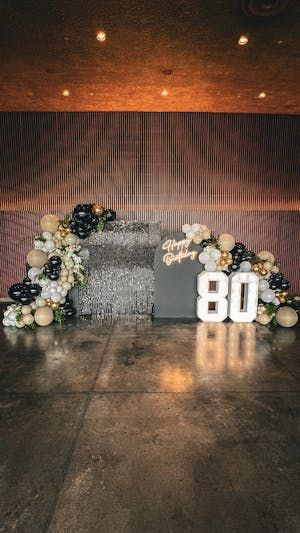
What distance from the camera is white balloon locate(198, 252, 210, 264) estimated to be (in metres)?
5.54

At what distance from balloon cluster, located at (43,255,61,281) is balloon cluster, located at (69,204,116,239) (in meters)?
0.59

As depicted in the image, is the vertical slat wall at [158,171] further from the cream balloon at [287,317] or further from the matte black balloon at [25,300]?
the cream balloon at [287,317]

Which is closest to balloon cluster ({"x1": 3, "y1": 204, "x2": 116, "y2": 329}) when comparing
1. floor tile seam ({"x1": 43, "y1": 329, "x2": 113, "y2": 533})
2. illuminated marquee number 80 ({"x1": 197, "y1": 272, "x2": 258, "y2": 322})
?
illuminated marquee number 80 ({"x1": 197, "y1": 272, "x2": 258, "y2": 322})

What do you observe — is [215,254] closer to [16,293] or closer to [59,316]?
[59,316]

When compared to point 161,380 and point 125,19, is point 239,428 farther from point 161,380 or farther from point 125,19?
point 125,19

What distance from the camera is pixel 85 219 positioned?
5.63m

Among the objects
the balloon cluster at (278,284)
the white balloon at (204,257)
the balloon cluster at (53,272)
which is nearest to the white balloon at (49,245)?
the balloon cluster at (53,272)

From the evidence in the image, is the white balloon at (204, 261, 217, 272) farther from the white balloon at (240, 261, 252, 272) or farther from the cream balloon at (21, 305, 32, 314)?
the cream balloon at (21, 305, 32, 314)

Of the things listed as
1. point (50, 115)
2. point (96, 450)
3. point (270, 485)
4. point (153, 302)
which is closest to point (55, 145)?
point (50, 115)

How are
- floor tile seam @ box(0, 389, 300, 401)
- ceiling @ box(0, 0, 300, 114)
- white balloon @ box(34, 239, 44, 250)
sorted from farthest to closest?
white balloon @ box(34, 239, 44, 250)
ceiling @ box(0, 0, 300, 114)
floor tile seam @ box(0, 389, 300, 401)

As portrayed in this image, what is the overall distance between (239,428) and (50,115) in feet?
24.9

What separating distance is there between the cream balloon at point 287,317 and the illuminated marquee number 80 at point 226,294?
386 millimetres

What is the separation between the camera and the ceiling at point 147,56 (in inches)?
172

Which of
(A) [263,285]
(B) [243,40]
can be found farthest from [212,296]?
(B) [243,40]
